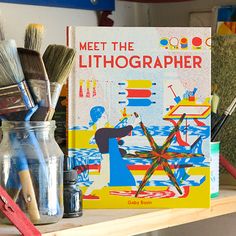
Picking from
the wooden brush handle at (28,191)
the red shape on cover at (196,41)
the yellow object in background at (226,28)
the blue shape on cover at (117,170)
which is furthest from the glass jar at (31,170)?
the yellow object in background at (226,28)

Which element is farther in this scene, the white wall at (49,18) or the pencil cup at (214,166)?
the white wall at (49,18)

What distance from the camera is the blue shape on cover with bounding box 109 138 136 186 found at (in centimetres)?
85

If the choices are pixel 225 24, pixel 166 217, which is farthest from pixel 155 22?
pixel 166 217

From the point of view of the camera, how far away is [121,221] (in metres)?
0.79

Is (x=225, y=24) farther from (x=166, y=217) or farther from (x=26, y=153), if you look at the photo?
(x=26, y=153)

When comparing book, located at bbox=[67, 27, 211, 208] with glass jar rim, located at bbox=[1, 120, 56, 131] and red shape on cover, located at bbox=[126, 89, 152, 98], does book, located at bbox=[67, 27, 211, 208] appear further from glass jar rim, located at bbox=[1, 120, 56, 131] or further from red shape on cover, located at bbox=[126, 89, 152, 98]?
glass jar rim, located at bbox=[1, 120, 56, 131]

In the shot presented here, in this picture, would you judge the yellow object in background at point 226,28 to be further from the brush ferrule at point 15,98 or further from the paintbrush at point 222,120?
the brush ferrule at point 15,98

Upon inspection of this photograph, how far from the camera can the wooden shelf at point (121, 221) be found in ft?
2.40

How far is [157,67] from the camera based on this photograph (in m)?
0.86

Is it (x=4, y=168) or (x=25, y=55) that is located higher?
(x=25, y=55)

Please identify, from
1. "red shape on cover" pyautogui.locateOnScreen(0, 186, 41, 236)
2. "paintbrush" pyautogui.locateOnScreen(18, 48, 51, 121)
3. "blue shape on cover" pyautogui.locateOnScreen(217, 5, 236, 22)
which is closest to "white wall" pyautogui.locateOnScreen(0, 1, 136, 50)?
"blue shape on cover" pyautogui.locateOnScreen(217, 5, 236, 22)

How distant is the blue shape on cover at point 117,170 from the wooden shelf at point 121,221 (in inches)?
1.4

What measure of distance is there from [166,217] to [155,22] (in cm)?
58

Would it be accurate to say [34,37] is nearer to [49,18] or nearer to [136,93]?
[136,93]
